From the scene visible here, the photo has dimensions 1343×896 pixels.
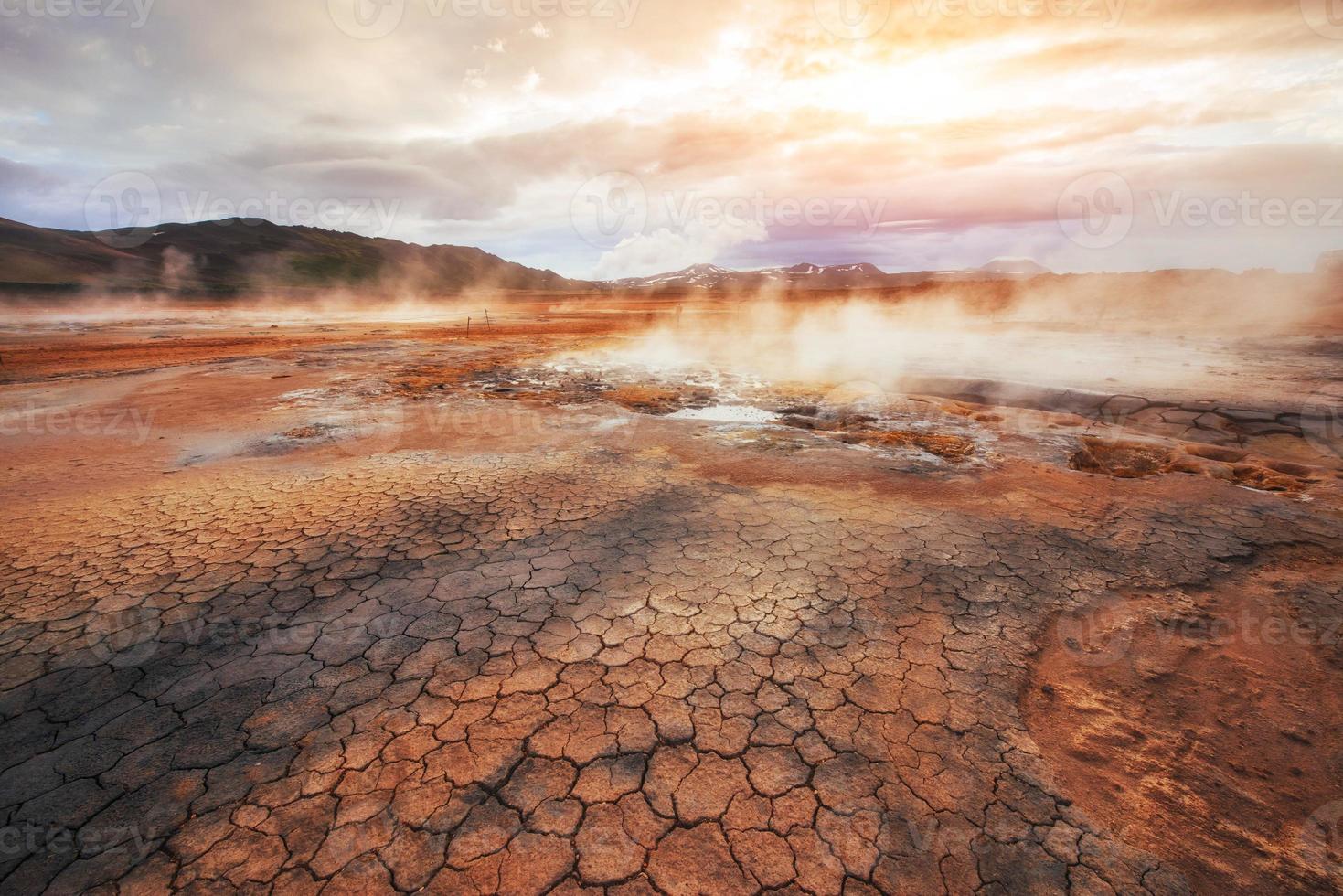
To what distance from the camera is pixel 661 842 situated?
95.3 inches

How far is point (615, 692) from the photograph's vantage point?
→ 3285mm

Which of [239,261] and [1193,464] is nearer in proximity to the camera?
[1193,464]

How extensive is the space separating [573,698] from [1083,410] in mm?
12738

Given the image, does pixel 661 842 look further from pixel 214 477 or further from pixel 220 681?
pixel 214 477

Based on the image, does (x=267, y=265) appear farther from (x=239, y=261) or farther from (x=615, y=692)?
(x=615, y=692)

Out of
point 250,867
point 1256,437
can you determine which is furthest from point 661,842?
point 1256,437

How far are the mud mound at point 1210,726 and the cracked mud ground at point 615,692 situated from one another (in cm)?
3

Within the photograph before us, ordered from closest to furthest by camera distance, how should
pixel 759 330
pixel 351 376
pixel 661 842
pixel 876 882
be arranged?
pixel 876 882 < pixel 661 842 < pixel 351 376 < pixel 759 330

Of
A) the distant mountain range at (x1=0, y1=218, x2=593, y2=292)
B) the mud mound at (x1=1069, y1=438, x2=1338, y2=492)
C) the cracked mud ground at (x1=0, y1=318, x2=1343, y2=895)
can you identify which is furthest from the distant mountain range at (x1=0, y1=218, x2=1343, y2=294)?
the cracked mud ground at (x1=0, y1=318, x2=1343, y2=895)

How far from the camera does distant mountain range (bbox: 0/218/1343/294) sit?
56.7m

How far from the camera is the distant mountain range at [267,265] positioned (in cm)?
5672

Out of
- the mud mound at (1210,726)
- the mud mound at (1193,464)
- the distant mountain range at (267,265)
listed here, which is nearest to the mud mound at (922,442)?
the mud mound at (1193,464)

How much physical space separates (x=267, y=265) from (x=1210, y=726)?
4362 inches

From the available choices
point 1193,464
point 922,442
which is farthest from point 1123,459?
point 922,442
